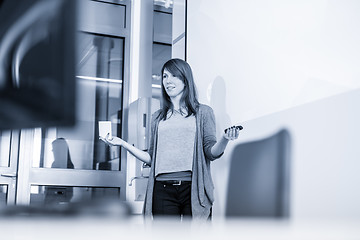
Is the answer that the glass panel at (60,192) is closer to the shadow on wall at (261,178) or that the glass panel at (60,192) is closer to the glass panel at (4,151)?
the glass panel at (4,151)

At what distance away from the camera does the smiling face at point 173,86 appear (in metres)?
2.21

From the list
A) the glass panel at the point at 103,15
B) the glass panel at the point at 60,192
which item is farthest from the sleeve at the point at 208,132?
the glass panel at the point at 103,15

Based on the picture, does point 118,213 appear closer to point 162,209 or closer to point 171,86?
point 162,209

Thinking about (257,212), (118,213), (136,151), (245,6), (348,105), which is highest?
(245,6)

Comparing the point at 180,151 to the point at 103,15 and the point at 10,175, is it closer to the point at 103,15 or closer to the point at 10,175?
the point at 10,175

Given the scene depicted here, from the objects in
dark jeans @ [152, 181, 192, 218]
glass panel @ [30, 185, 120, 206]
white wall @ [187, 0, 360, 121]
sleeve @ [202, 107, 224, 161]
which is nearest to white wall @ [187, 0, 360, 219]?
white wall @ [187, 0, 360, 121]

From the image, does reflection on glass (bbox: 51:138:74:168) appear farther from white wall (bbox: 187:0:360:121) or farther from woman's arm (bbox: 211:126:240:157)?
woman's arm (bbox: 211:126:240:157)

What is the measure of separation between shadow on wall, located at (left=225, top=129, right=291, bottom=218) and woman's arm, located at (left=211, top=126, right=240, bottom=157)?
0.22 metres

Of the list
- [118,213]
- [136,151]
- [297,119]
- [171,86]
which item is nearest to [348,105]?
[297,119]

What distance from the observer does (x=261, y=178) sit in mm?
2123

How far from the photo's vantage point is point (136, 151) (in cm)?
225

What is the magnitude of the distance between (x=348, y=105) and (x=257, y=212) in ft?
2.71

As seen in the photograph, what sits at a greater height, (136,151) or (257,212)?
(136,151)

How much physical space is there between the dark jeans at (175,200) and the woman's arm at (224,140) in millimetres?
210
